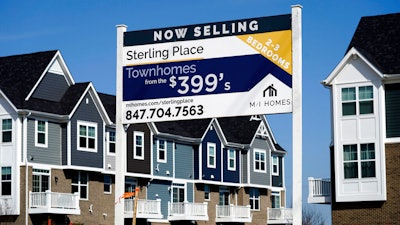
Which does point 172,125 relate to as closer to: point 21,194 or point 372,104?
point 21,194

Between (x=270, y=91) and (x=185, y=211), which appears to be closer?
(x=270, y=91)

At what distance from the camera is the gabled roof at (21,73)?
52906 mm

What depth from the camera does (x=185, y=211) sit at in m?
62.8

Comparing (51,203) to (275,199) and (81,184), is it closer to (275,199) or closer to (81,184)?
(81,184)

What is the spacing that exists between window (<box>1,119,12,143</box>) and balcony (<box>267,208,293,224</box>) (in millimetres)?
26231

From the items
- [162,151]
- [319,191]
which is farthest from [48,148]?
[319,191]

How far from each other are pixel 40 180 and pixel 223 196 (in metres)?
20.0

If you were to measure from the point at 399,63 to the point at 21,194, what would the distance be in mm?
22331

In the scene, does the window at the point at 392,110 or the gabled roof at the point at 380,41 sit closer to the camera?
the window at the point at 392,110

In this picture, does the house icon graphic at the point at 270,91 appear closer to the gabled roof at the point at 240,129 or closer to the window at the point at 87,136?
the window at the point at 87,136

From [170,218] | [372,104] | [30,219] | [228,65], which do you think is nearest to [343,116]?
[372,104]

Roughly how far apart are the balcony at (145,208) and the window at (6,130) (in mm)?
9494

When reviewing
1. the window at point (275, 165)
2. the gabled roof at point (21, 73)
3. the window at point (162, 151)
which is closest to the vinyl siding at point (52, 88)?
the gabled roof at point (21, 73)

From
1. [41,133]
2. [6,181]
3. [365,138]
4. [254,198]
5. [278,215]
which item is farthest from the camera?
[278,215]
